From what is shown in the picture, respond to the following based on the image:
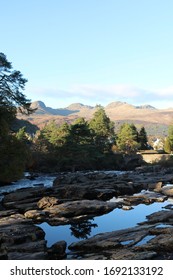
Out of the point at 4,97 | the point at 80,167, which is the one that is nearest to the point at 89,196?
the point at 4,97

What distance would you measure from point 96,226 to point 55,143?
6082cm

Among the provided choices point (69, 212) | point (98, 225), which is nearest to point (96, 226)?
point (98, 225)

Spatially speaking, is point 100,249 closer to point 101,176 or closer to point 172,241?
point 172,241

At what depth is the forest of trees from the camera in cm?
3841

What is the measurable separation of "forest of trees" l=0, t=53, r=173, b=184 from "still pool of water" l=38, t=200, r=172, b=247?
1403cm

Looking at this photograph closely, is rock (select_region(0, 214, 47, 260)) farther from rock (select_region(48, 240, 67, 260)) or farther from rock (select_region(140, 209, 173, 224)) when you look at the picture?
rock (select_region(140, 209, 173, 224))

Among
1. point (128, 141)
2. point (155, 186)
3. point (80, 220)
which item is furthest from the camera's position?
point (128, 141)

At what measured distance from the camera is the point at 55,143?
281 feet

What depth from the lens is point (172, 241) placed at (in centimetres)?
1834

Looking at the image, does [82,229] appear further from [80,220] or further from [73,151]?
[73,151]

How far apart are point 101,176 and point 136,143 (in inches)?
1998

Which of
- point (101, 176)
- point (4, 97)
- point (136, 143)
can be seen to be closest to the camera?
point (4, 97)
